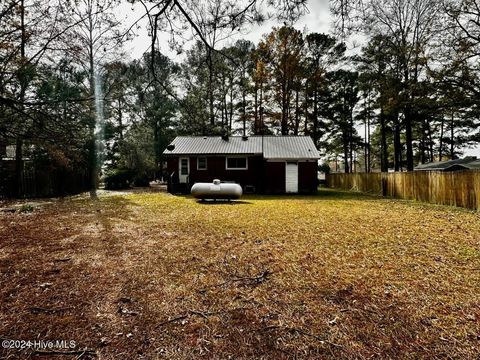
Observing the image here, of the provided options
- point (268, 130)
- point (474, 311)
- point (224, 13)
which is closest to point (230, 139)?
point (268, 130)

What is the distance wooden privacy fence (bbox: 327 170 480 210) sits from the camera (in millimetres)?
9922

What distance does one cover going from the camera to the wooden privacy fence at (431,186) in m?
9.92

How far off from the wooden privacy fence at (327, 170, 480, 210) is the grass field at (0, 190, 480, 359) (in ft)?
17.6

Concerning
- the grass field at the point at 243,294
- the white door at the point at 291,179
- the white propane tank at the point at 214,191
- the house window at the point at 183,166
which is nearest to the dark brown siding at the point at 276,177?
the white door at the point at 291,179

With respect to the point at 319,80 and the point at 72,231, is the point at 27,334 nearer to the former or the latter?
the point at 72,231

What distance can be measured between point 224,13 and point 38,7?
431 cm

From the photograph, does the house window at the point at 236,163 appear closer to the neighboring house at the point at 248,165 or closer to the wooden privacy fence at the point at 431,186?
the neighboring house at the point at 248,165

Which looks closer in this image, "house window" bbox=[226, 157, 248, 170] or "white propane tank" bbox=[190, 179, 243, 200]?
"white propane tank" bbox=[190, 179, 243, 200]

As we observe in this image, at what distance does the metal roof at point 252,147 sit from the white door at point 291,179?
877 millimetres

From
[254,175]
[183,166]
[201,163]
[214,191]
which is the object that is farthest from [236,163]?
[214,191]

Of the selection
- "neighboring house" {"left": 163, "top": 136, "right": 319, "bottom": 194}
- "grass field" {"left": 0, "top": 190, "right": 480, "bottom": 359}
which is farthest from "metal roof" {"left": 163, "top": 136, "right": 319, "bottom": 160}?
"grass field" {"left": 0, "top": 190, "right": 480, "bottom": 359}

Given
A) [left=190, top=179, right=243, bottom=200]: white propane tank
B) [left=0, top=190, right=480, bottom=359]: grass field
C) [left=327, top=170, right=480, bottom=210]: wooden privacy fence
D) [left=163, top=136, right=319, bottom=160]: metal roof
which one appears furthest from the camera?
[left=163, top=136, right=319, bottom=160]: metal roof

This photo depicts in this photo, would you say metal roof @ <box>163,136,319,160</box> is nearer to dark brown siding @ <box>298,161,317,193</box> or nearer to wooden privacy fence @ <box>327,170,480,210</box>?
dark brown siding @ <box>298,161,317,193</box>

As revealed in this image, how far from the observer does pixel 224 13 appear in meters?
4.01
